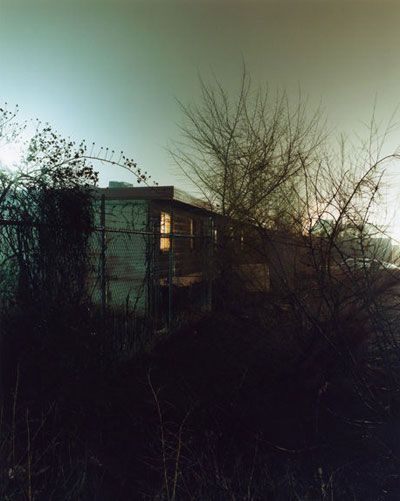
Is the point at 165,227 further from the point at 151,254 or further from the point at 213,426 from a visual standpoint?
the point at 213,426

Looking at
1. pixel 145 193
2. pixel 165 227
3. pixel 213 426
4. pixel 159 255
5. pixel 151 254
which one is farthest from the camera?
pixel 165 227

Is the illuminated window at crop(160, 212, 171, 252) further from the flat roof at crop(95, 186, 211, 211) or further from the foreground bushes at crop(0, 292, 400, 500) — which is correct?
the foreground bushes at crop(0, 292, 400, 500)

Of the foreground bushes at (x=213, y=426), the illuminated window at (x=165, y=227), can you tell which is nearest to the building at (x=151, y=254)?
the illuminated window at (x=165, y=227)

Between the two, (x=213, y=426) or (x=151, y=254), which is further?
(x=151, y=254)

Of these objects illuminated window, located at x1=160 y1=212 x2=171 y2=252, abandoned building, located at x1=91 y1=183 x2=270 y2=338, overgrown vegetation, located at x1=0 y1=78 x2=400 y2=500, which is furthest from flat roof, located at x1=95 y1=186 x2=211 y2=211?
overgrown vegetation, located at x1=0 y1=78 x2=400 y2=500

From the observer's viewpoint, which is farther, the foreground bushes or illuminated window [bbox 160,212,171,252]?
illuminated window [bbox 160,212,171,252]

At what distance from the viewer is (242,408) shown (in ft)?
15.9

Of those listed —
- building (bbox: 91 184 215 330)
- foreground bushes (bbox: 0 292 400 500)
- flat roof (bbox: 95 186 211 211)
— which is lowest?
foreground bushes (bbox: 0 292 400 500)

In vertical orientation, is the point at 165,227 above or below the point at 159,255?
above

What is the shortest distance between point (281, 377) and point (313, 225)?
2.29 metres

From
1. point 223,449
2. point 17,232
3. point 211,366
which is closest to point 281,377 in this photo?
point 211,366

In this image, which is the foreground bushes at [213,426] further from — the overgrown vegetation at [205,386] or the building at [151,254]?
the building at [151,254]

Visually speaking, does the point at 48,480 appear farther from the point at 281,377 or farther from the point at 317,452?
the point at 281,377

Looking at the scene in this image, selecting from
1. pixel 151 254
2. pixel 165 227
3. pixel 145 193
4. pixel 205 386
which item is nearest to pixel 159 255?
pixel 151 254
